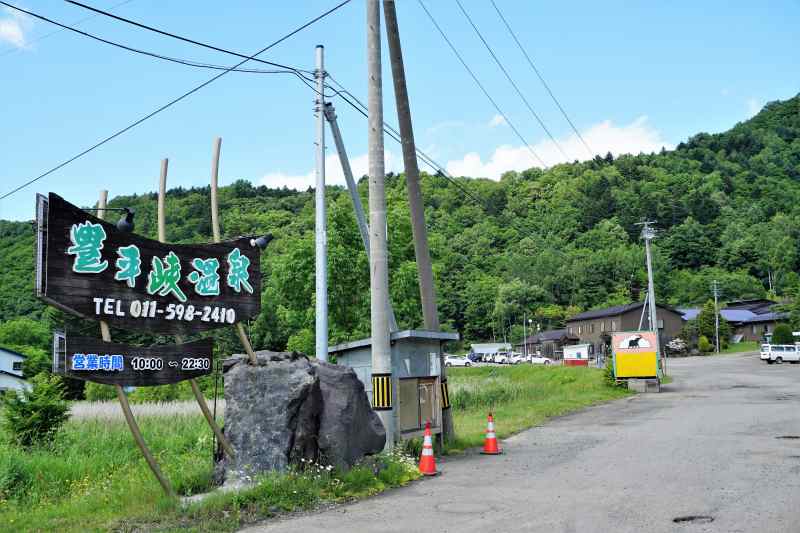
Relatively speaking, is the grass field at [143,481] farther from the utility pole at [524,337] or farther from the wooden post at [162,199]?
the utility pole at [524,337]

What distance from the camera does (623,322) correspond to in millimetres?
80500

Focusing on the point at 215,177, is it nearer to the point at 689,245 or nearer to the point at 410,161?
the point at 410,161

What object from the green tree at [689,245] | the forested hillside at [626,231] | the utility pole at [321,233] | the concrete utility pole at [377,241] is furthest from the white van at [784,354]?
the green tree at [689,245]

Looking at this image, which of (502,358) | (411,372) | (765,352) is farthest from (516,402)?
(502,358)

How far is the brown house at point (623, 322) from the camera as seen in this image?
80.7 meters

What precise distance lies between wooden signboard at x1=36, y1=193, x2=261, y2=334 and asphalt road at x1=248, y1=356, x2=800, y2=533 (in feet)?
10.5

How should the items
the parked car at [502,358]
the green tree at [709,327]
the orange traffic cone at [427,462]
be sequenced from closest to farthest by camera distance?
the orange traffic cone at [427,462]
the green tree at [709,327]
the parked car at [502,358]

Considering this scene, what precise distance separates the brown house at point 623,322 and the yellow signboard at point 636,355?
4587 cm

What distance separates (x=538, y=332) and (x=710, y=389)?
7230 centimetres

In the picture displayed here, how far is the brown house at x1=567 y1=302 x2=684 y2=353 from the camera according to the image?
8069cm

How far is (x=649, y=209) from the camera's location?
96.0 metres

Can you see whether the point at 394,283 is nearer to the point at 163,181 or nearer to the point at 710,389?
the point at 710,389

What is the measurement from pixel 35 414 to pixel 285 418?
27.2 feet

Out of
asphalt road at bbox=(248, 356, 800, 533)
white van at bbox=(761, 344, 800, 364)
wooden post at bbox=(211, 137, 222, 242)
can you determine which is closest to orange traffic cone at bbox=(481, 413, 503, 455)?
asphalt road at bbox=(248, 356, 800, 533)
